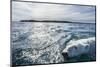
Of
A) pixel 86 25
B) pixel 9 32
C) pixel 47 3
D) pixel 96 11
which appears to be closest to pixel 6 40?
pixel 9 32

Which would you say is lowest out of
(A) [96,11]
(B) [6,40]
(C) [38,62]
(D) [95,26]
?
(C) [38,62]

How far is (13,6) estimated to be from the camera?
2209mm

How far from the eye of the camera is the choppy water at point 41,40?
7.33 ft

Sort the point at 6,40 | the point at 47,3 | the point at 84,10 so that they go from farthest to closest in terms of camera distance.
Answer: the point at 84,10 → the point at 47,3 → the point at 6,40

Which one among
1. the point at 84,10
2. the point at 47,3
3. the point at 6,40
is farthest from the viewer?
the point at 84,10

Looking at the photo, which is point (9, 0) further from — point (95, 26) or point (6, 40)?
point (95, 26)

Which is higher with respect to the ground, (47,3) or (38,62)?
(47,3)

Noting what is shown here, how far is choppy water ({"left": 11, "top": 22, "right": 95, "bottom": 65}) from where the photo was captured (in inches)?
88.0

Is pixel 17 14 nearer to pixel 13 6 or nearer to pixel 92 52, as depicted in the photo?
pixel 13 6

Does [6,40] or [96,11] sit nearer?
[6,40]

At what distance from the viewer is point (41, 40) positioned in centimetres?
233

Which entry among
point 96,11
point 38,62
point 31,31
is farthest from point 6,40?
point 96,11

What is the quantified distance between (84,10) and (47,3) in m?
0.55

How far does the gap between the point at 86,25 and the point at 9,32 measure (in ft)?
3.52
